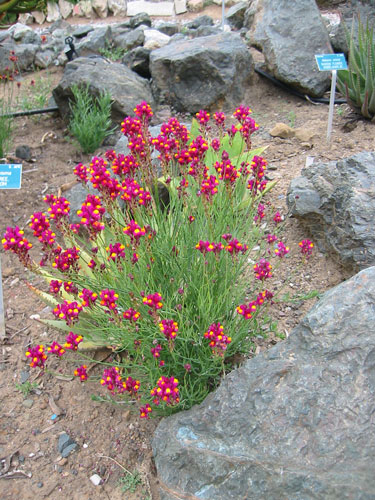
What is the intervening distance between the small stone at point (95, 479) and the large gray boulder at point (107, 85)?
3777 mm

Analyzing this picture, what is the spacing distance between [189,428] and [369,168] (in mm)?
1902

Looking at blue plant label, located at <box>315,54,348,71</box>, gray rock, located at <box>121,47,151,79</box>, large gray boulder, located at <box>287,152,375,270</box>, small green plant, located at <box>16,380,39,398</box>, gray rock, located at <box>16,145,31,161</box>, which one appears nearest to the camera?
small green plant, located at <box>16,380,39,398</box>

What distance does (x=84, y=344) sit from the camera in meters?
2.68

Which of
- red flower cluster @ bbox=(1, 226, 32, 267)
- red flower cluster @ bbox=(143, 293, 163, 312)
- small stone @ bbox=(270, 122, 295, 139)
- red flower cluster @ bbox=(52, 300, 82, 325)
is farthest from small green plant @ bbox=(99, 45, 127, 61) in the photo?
red flower cluster @ bbox=(143, 293, 163, 312)

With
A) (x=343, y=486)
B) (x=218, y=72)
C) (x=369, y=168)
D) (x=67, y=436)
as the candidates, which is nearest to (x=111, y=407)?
(x=67, y=436)

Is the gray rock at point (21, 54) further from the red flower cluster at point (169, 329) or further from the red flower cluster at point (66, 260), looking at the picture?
the red flower cluster at point (169, 329)

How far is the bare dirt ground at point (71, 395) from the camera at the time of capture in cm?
230

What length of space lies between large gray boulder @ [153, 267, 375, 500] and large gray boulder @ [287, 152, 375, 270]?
88cm

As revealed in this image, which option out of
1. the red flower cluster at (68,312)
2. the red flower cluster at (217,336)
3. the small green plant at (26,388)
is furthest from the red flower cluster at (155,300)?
the small green plant at (26,388)

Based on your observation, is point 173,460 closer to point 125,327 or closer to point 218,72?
point 125,327

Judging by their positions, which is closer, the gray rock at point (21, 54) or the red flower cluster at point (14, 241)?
the red flower cluster at point (14, 241)

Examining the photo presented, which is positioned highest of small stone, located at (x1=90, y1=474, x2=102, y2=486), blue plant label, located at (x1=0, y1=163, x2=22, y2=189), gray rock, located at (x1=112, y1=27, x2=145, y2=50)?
blue plant label, located at (x1=0, y1=163, x2=22, y2=189)

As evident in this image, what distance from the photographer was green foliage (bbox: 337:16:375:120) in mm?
4457

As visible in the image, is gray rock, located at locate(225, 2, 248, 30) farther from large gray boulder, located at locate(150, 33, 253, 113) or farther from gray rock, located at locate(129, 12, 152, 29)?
large gray boulder, located at locate(150, 33, 253, 113)
